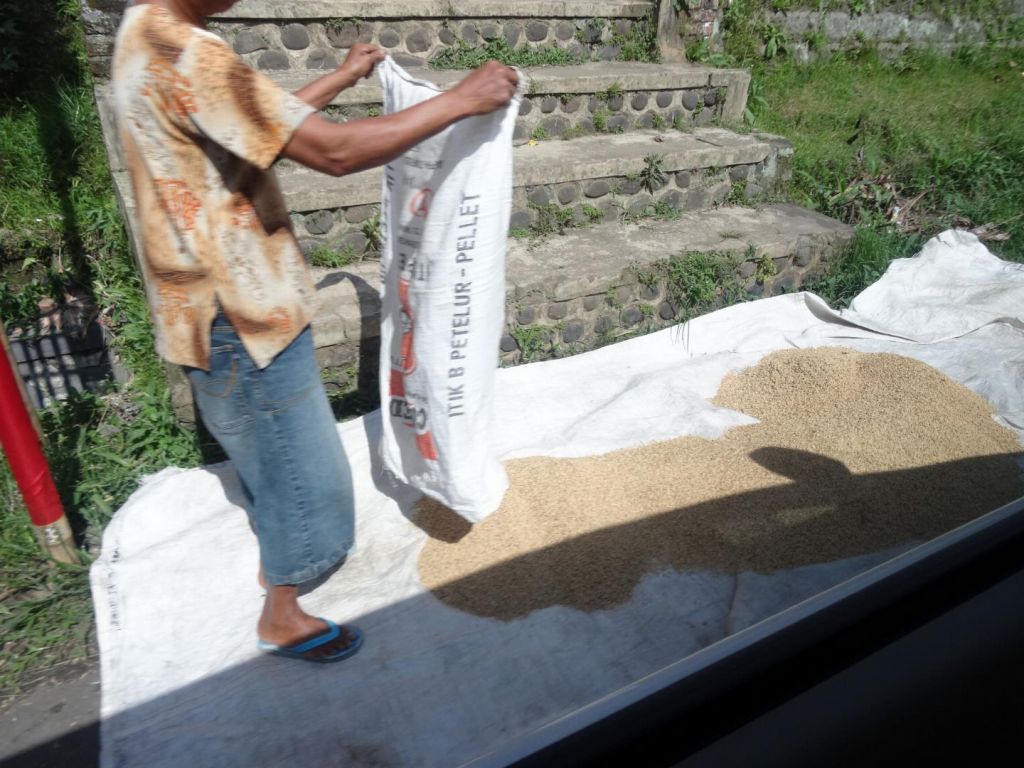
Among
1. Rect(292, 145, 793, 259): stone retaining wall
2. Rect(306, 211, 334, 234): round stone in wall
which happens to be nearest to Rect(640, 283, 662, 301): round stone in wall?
Rect(292, 145, 793, 259): stone retaining wall

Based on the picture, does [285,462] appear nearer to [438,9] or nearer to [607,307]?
[607,307]

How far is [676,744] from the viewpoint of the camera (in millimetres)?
500

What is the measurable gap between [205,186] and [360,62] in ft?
2.25

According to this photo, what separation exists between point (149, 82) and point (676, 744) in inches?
56.6

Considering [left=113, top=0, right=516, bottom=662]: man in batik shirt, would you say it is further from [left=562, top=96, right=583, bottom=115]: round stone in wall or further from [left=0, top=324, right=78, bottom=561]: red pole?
[left=562, top=96, right=583, bottom=115]: round stone in wall

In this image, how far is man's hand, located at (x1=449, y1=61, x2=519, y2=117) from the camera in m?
1.57

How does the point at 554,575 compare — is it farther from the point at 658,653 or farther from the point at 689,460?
the point at 689,460

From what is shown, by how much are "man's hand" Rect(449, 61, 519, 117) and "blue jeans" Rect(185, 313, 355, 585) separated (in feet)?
2.14

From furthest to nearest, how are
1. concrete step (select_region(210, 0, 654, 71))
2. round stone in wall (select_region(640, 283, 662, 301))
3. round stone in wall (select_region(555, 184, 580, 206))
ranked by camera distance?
round stone in wall (select_region(555, 184, 580, 206)) → concrete step (select_region(210, 0, 654, 71)) → round stone in wall (select_region(640, 283, 662, 301))

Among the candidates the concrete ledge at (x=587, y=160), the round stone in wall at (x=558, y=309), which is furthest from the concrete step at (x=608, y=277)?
the concrete ledge at (x=587, y=160)

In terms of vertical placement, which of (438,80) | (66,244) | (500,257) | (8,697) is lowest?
(8,697)

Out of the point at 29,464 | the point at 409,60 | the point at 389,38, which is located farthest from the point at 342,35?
the point at 29,464

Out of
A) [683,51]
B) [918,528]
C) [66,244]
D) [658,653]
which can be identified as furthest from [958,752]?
[683,51]

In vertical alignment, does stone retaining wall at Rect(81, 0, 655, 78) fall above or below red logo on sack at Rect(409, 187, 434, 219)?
above
